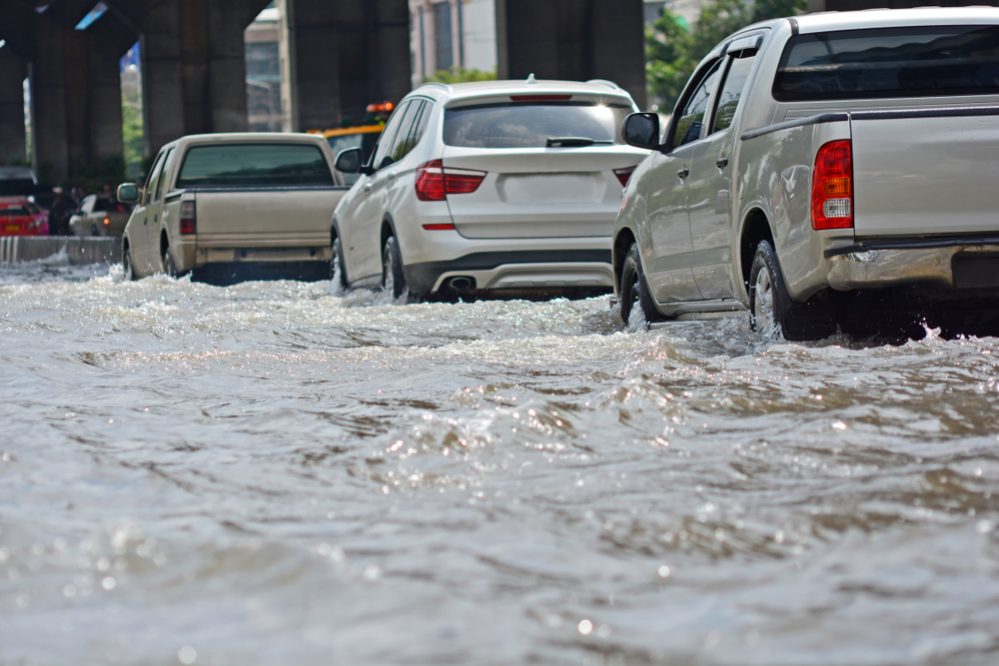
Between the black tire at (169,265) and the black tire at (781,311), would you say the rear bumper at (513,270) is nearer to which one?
the black tire at (781,311)

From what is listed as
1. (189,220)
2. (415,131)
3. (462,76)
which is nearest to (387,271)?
(415,131)

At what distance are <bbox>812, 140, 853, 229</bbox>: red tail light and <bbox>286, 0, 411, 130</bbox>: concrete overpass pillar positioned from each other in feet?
126

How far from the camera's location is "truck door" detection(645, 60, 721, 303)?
9.70m

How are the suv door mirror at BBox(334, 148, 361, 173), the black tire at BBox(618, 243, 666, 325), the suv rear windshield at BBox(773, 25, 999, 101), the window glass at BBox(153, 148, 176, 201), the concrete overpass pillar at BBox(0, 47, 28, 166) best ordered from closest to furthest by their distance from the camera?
the suv rear windshield at BBox(773, 25, 999, 101), the black tire at BBox(618, 243, 666, 325), the suv door mirror at BBox(334, 148, 361, 173), the window glass at BBox(153, 148, 176, 201), the concrete overpass pillar at BBox(0, 47, 28, 166)

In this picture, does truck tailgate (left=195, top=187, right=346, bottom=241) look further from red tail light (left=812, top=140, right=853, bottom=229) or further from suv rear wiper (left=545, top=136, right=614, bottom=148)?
red tail light (left=812, top=140, right=853, bottom=229)

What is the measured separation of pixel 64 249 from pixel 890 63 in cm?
2594

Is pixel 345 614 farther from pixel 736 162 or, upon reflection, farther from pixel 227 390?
pixel 736 162

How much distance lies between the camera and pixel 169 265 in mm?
17766

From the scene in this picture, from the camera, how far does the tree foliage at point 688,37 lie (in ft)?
306

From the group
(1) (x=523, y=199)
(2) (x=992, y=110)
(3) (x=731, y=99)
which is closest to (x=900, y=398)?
(2) (x=992, y=110)

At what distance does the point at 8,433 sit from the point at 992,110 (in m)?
4.02

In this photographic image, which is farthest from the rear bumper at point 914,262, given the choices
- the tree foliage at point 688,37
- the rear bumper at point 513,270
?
the tree foliage at point 688,37

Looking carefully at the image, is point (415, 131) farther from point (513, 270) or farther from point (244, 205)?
point (244, 205)

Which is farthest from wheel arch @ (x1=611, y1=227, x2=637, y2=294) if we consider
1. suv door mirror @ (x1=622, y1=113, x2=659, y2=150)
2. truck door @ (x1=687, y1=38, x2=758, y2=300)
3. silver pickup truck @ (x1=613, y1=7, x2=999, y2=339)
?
truck door @ (x1=687, y1=38, x2=758, y2=300)
